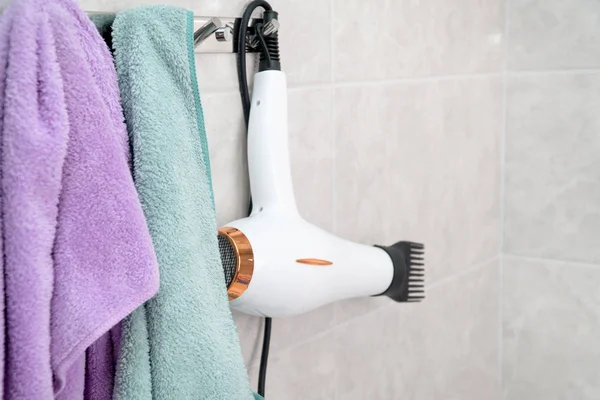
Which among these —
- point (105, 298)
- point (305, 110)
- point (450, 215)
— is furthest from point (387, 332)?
point (105, 298)

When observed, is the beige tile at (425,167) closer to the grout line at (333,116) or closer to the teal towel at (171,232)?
the grout line at (333,116)

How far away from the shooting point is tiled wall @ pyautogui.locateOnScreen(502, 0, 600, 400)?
1154 mm

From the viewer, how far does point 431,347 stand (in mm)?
1111

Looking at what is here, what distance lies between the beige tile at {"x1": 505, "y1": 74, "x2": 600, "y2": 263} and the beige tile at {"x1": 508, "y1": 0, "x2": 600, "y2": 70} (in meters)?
0.02

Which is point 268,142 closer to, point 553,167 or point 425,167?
point 425,167

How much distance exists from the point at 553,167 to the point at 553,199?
5cm

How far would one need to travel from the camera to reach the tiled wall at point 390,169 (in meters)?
0.81

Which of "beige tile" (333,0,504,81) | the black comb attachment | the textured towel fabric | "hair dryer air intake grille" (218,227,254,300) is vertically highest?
"beige tile" (333,0,504,81)

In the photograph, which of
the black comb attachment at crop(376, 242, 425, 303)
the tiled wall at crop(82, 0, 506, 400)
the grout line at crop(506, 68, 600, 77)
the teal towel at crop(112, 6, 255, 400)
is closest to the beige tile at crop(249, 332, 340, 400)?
the tiled wall at crop(82, 0, 506, 400)

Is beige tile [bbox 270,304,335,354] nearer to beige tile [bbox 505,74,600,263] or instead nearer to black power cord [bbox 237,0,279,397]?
black power cord [bbox 237,0,279,397]

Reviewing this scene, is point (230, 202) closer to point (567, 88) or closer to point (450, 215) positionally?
point (450, 215)

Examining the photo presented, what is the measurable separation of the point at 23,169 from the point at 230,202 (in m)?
0.33

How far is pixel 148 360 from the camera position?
525 millimetres

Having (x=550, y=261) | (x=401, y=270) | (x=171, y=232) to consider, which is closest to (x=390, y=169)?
(x=401, y=270)
